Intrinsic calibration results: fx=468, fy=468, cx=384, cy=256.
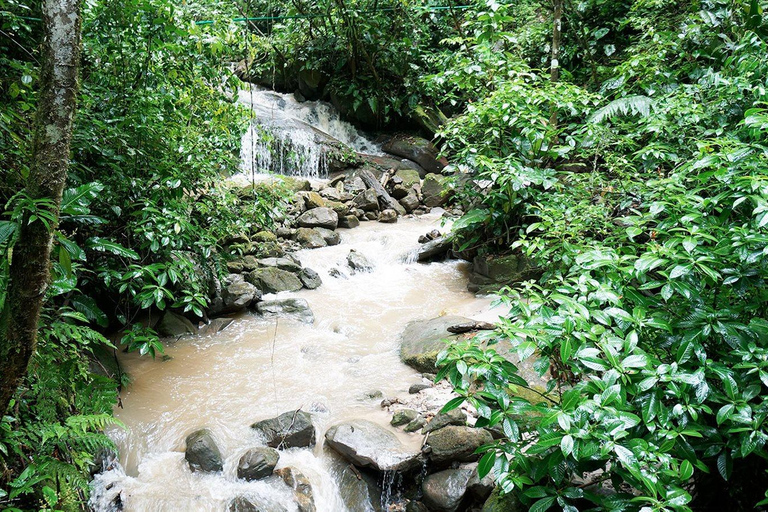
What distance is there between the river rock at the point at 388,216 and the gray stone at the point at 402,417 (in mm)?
6890

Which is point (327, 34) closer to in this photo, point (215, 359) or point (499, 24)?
point (499, 24)

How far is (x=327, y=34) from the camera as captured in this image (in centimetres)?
1380

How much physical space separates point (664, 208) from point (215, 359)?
4479 millimetres

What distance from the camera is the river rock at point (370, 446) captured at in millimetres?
3273

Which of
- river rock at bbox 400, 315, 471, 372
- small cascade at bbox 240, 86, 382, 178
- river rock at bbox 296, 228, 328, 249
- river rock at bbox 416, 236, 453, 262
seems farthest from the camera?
small cascade at bbox 240, 86, 382, 178

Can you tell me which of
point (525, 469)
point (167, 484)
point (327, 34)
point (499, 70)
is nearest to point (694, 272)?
point (525, 469)

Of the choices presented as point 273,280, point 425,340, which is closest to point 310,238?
point 273,280

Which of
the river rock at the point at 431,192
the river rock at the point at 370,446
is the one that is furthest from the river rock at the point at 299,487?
the river rock at the point at 431,192

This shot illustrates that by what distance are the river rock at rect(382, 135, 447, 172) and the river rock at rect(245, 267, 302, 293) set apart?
7.23 m

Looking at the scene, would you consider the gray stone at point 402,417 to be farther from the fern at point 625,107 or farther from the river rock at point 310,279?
the fern at point 625,107

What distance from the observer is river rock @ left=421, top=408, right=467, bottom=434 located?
3.46 meters

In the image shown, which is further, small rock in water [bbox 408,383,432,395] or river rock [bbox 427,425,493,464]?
small rock in water [bbox 408,383,432,395]

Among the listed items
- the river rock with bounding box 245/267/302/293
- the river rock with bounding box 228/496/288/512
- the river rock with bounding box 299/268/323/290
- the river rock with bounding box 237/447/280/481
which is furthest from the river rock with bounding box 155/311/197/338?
the river rock with bounding box 228/496/288/512

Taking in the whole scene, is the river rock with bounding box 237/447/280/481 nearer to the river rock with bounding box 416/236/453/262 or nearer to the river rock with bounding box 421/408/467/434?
the river rock with bounding box 421/408/467/434
